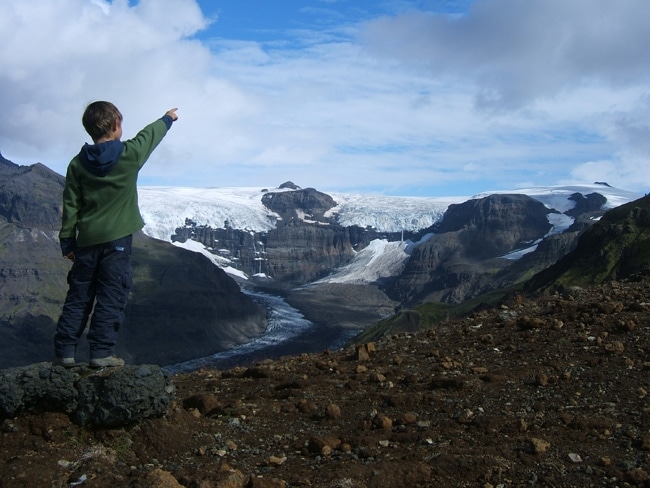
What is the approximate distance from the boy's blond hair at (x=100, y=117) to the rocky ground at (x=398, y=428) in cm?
376

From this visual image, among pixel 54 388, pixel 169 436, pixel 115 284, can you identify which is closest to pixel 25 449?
pixel 54 388

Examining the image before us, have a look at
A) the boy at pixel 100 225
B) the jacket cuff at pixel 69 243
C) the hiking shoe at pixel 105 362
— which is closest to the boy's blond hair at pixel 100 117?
the boy at pixel 100 225

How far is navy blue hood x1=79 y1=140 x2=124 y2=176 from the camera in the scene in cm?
1000

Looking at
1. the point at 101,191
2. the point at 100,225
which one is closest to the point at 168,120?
the point at 101,191

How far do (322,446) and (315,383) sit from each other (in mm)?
3715

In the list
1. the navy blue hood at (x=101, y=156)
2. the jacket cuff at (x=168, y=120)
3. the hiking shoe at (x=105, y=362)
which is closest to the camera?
the navy blue hood at (x=101, y=156)

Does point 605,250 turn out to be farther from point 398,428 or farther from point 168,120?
point 168,120

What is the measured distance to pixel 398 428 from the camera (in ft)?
34.0

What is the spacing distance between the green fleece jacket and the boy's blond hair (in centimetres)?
27

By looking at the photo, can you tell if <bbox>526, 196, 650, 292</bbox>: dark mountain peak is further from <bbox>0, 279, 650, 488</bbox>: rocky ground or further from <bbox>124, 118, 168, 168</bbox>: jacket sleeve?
<bbox>124, 118, 168, 168</bbox>: jacket sleeve

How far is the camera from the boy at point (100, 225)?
10.2 m

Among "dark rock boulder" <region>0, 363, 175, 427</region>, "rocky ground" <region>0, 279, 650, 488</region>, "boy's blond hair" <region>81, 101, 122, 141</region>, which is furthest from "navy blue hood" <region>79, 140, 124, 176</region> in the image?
"rocky ground" <region>0, 279, 650, 488</region>

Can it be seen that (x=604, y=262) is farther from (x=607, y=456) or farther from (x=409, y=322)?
(x=607, y=456)

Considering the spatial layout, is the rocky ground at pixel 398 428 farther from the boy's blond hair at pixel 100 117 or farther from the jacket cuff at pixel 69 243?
the boy's blond hair at pixel 100 117
